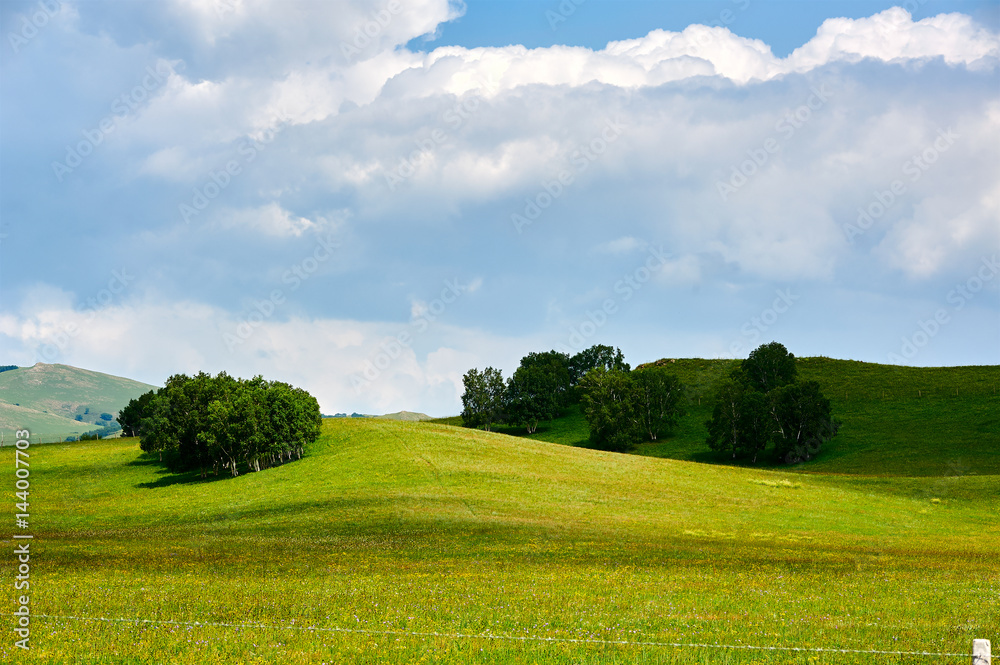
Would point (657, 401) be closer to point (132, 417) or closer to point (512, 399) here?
point (512, 399)

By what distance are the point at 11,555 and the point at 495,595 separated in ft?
95.4

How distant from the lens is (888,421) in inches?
4872

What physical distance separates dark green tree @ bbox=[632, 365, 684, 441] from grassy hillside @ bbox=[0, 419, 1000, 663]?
52.7m

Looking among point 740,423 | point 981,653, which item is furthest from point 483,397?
point 981,653

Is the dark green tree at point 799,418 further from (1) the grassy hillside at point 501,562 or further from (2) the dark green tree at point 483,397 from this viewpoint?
(2) the dark green tree at point 483,397

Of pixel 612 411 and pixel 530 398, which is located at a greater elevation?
pixel 530 398

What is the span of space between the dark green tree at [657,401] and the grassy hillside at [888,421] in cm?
342

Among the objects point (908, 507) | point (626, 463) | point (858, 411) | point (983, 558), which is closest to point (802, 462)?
point (858, 411)

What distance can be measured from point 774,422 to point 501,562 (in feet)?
317

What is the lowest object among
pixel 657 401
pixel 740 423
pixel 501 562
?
pixel 501 562

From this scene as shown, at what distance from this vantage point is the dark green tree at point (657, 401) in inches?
5541

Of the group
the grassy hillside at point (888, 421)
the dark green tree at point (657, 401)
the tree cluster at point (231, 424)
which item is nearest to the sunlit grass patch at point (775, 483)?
the grassy hillside at point (888, 421)

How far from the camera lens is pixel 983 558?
38.8 m

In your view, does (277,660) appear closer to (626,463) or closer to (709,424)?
(626,463)
